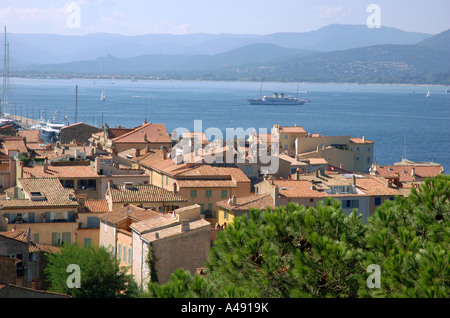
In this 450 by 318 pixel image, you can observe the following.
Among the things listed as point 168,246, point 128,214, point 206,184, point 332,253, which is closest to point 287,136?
point 206,184

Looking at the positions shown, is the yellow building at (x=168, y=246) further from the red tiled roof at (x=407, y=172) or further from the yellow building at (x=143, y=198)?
the red tiled roof at (x=407, y=172)

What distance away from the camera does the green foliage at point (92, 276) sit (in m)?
19.3

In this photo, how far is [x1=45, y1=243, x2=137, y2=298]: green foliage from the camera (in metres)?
19.3

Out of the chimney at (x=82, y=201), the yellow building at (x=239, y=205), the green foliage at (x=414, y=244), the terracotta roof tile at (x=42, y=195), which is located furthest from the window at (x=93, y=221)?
the green foliage at (x=414, y=244)

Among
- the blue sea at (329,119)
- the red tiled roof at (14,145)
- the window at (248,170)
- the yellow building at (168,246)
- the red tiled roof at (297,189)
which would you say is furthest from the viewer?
the blue sea at (329,119)

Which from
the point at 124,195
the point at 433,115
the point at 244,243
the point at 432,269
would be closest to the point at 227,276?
the point at 244,243

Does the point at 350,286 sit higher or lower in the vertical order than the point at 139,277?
higher

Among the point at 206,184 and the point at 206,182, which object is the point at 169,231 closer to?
the point at 206,184

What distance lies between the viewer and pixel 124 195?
2819 cm

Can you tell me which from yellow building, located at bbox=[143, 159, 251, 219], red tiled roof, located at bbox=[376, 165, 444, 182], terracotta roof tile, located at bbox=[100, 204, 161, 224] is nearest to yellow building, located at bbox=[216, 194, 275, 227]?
yellow building, located at bbox=[143, 159, 251, 219]

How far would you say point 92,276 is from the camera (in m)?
19.4

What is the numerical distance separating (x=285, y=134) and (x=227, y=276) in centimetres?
4341

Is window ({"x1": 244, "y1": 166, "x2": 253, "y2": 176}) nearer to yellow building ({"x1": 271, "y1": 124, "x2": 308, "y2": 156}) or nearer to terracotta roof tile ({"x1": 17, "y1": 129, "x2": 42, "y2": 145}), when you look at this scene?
yellow building ({"x1": 271, "y1": 124, "x2": 308, "y2": 156})
